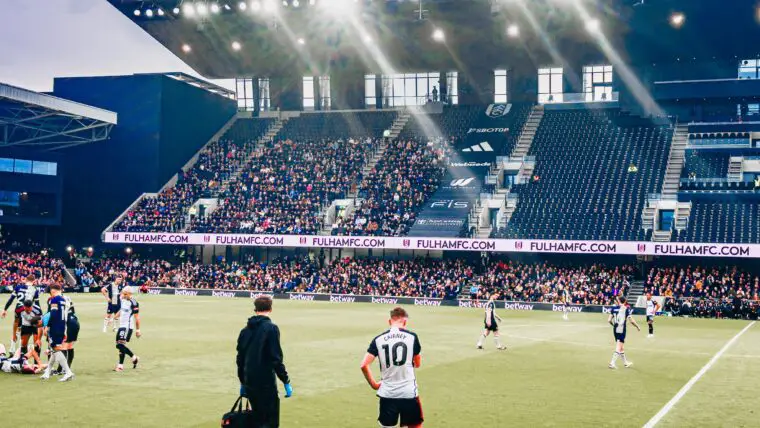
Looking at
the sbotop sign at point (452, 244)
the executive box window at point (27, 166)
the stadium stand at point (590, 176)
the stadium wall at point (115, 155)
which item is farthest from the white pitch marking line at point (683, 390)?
the executive box window at point (27, 166)

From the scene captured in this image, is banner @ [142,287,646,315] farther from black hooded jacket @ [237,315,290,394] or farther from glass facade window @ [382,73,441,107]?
black hooded jacket @ [237,315,290,394]

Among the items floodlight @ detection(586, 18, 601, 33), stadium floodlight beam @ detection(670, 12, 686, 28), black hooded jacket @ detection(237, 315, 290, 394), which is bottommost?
black hooded jacket @ detection(237, 315, 290, 394)

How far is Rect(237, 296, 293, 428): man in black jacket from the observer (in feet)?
32.0

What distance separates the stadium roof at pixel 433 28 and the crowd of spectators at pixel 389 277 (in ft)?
62.3

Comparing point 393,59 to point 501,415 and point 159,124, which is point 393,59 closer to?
point 159,124

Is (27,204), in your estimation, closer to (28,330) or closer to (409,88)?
(409,88)

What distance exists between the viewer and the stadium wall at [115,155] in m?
73.8

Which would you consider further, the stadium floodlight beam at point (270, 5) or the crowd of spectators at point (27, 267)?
the stadium floodlight beam at point (270, 5)

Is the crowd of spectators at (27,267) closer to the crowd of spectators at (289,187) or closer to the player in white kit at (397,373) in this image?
the crowd of spectators at (289,187)

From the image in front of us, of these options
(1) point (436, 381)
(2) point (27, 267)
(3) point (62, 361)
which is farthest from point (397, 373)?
(2) point (27, 267)

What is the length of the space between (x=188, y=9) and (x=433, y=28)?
2004cm

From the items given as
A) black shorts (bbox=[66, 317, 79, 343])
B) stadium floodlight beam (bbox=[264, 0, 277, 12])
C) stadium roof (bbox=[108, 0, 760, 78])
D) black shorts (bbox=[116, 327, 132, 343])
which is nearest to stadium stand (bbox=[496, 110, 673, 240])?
stadium roof (bbox=[108, 0, 760, 78])

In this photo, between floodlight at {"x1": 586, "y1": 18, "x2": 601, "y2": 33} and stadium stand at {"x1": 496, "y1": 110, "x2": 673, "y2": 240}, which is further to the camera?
floodlight at {"x1": 586, "y1": 18, "x2": 601, "y2": 33}

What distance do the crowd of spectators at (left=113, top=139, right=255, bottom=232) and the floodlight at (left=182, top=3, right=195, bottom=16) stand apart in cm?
1655
